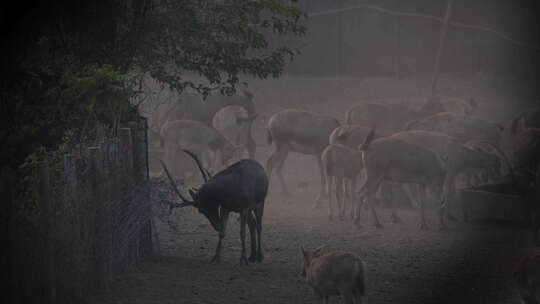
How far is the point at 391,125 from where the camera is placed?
14.3 meters

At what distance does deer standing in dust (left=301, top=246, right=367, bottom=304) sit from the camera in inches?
235

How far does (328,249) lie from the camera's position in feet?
30.0

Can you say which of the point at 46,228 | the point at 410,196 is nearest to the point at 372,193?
the point at 410,196

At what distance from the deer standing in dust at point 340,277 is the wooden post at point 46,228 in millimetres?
2284

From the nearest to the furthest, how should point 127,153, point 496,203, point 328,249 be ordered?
point 127,153 → point 328,249 → point 496,203

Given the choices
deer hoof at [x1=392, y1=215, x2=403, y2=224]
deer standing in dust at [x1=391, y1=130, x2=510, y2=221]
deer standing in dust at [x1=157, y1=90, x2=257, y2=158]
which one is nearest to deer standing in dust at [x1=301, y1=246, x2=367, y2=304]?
deer hoof at [x1=392, y1=215, x2=403, y2=224]

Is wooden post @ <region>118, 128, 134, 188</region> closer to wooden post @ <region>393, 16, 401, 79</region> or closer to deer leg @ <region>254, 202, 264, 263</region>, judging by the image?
deer leg @ <region>254, 202, 264, 263</region>

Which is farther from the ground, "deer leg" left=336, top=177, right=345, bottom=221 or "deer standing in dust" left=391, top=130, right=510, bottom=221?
"deer standing in dust" left=391, top=130, right=510, bottom=221

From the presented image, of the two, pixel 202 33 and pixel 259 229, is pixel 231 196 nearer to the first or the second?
pixel 259 229

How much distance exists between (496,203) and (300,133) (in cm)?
405

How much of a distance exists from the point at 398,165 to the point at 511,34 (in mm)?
10457

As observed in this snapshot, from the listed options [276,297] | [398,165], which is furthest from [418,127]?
[276,297]

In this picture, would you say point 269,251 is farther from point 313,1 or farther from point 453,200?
point 313,1

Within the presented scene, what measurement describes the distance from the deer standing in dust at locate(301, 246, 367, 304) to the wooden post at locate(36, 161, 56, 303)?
7.49 ft
